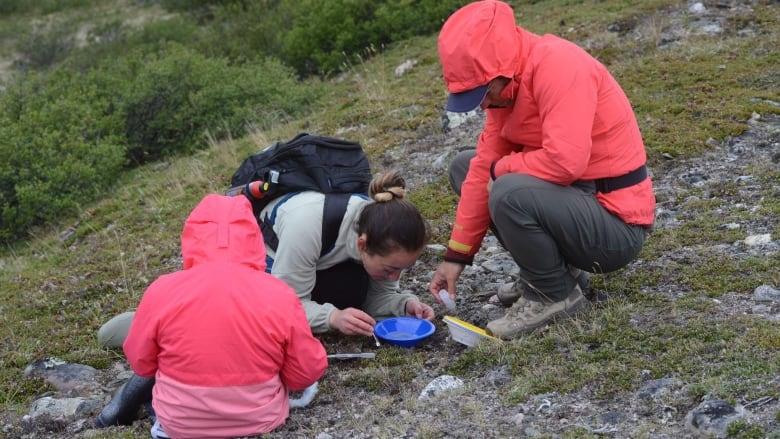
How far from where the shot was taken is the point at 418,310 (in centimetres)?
574

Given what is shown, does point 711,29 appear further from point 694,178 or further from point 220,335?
point 220,335

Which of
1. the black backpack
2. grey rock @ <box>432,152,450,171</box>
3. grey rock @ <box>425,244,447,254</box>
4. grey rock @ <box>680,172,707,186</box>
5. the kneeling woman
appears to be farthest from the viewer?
grey rock @ <box>432,152,450,171</box>

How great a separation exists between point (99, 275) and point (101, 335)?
6.84 feet

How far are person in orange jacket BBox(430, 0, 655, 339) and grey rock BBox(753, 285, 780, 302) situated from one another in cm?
72

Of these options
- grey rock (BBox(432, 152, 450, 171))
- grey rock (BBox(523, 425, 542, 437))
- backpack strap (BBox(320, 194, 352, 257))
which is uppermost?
backpack strap (BBox(320, 194, 352, 257))

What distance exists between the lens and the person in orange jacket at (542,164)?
4719mm

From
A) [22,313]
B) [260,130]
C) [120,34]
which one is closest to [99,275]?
[22,313]

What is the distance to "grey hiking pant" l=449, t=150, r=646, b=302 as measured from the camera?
4.88 metres

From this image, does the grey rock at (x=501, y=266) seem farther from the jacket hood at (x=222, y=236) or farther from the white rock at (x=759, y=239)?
the jacket hood at (x=222, y=236)

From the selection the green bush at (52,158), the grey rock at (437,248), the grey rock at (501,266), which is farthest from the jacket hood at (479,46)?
the green bush at (52,158)

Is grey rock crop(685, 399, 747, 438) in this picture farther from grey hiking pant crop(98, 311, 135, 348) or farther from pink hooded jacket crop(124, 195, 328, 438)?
grey hiking pant crop(98, 311, 135, 348)

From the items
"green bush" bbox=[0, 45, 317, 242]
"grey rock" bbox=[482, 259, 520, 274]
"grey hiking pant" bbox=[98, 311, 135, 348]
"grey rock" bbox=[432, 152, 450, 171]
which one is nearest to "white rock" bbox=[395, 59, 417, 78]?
"green bush" bbox=[0, 45, 317, 242]

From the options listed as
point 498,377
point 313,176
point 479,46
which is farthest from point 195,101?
point 498,377

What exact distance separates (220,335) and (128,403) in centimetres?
113
